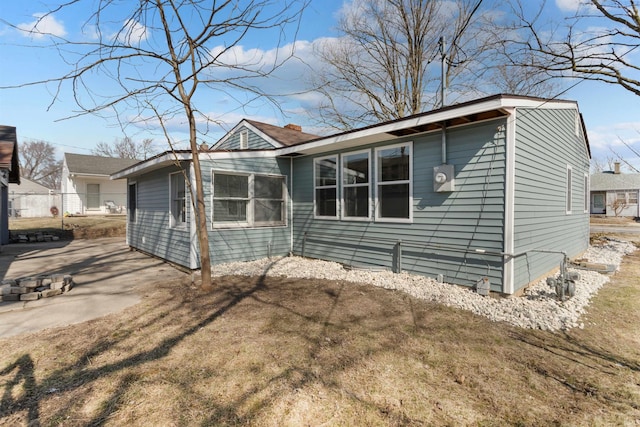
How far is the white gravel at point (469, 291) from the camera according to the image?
3985 millimetres

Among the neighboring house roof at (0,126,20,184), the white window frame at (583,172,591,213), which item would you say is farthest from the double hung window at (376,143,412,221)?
the neighboring house roof at (0,126,20,184)

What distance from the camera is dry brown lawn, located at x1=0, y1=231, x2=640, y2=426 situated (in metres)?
2.19

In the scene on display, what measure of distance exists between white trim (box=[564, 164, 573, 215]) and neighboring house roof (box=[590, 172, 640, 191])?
94.5 ft

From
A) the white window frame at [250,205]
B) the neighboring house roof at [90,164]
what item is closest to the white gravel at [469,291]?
the white window frame at [250,205]

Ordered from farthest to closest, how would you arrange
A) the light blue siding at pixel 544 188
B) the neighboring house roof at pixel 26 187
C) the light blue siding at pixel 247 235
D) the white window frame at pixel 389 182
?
the neighboring house roof at pixel 26 187, the light blue siding at pixel 247 235, the white window frame at pixel 389 182, the light blue siding at pixel 544 188

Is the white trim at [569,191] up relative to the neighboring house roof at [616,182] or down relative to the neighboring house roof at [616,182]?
down

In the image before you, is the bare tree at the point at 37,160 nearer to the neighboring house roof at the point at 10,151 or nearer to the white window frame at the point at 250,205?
the neighboring house roof at the point at 10,151

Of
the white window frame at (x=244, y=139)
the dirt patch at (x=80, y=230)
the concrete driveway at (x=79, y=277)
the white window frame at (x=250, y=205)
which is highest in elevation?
the white window frame at (x=244, y=139)

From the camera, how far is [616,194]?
28.2 m

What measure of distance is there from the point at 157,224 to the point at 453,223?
7.34m

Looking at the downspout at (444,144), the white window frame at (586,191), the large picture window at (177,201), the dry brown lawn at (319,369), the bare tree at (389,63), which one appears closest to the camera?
the dry brown lawn at (319,369)

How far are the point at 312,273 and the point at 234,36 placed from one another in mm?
4441

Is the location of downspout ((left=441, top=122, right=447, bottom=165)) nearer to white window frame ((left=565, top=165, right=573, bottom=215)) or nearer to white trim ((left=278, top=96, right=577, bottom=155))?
white trim ((left=278, top=96, right=577, bottom=155))

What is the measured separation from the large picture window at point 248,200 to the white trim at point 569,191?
6.93 metres
